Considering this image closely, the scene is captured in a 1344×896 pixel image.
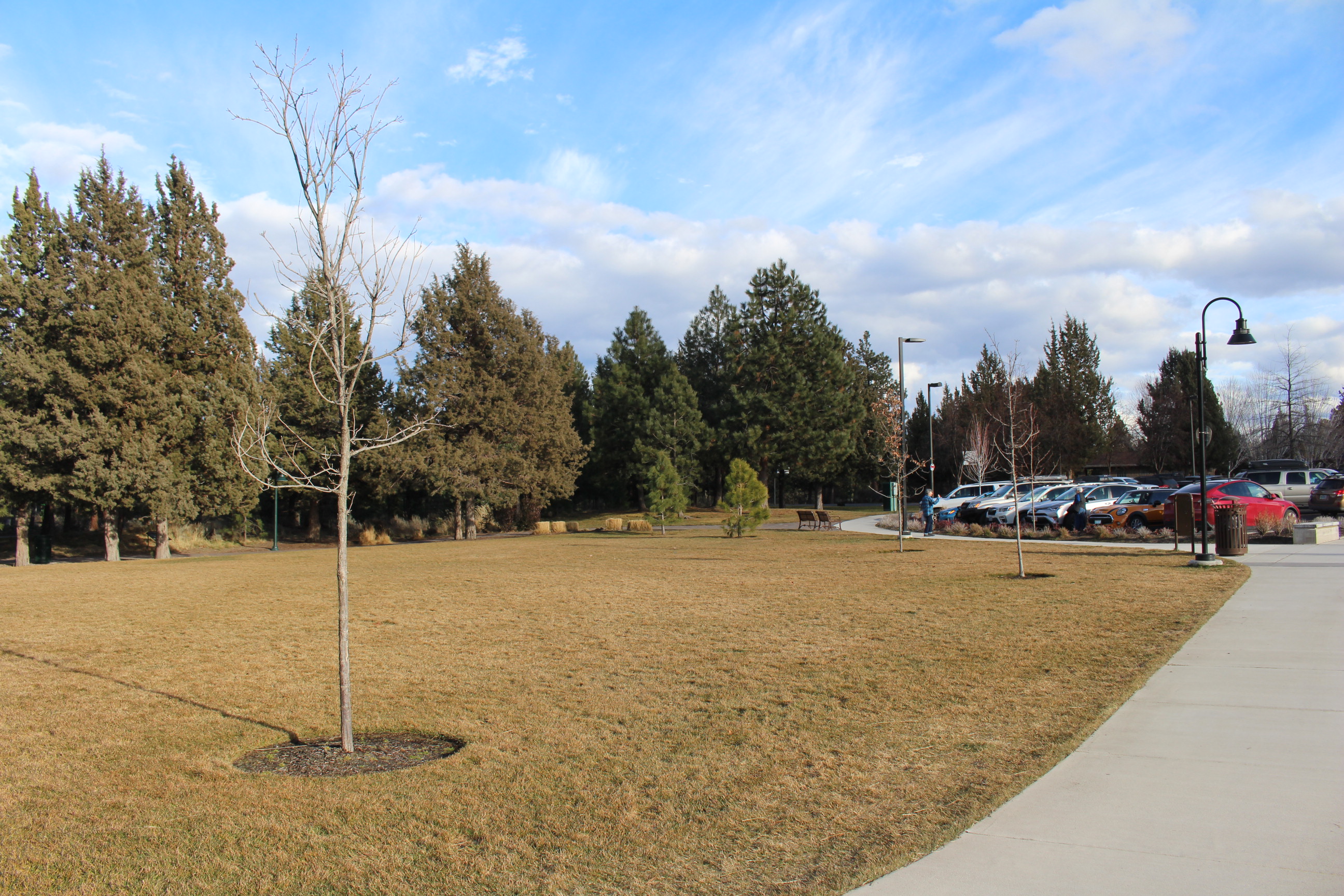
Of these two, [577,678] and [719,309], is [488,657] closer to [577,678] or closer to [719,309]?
[577,678]

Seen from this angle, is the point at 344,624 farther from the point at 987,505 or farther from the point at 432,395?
the point at 432,395

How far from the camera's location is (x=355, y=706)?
7410 millimetres

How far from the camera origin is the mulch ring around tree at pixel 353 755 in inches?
224

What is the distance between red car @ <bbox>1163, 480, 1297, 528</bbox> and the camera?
2355 cm

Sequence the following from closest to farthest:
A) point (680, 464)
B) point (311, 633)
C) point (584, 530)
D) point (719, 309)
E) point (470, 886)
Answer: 1. point (470, 886)
2. point (311, 633)
3. point (584, 530)
4. point (680, 464)
5. point (719, 309)

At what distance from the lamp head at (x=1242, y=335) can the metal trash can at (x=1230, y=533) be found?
13.6 ft

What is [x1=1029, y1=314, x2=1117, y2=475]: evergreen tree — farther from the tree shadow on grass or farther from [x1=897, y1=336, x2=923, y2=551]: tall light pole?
the tree shadow on grass

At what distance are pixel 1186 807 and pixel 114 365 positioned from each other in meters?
32.7

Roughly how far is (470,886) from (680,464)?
172ft

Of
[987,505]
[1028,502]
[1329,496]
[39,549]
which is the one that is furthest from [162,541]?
[1329,496]

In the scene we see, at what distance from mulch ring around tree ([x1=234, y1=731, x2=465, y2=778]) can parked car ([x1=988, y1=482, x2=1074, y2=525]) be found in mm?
26029

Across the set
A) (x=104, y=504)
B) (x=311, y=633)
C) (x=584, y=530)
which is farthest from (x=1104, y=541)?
(x=104, y=504)

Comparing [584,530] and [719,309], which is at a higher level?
[719,309]

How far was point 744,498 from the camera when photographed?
107 ft
